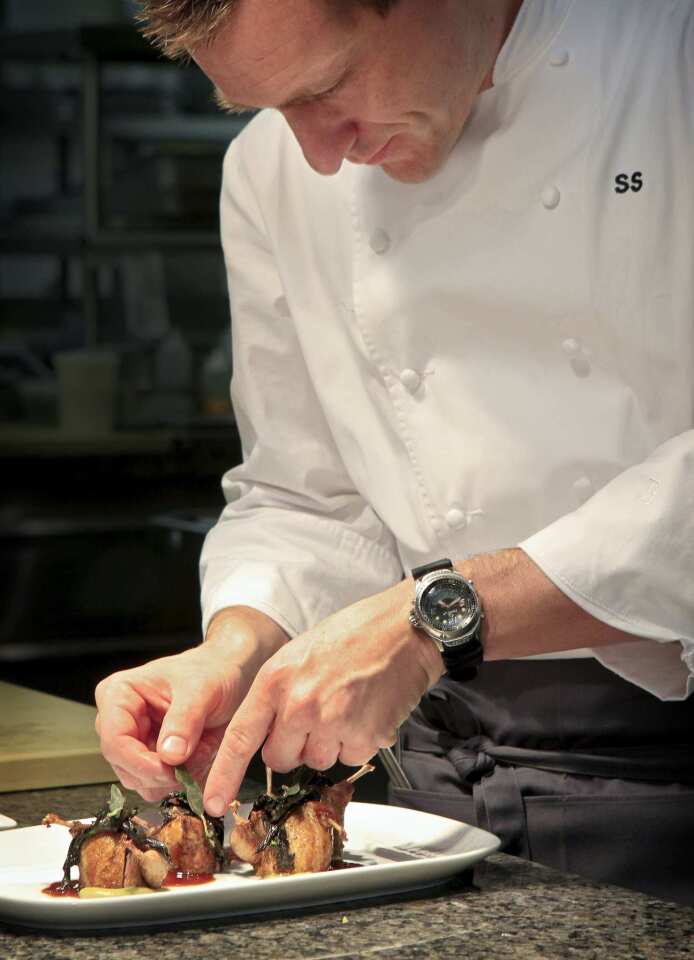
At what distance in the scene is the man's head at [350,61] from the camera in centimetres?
140

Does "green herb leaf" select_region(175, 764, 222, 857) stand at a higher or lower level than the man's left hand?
lower

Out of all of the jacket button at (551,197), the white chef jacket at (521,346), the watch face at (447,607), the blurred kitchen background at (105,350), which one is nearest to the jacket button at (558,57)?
the white chef jacket at (521,346)

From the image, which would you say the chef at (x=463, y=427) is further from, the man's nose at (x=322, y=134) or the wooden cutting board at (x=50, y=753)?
the wooden cutting board at (x=50, y=753)

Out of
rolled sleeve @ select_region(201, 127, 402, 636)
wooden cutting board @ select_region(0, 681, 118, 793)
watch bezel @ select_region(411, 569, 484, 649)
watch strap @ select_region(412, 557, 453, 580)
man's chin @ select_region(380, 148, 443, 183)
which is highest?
man's chin @ select_region(380, 148, 443, 183)

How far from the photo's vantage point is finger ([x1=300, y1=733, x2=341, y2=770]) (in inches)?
53.0

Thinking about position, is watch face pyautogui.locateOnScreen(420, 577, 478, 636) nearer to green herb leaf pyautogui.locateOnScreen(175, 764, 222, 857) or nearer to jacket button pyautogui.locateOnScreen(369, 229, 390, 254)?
green herb leaf pyautogui.locateOnScreen(175, 764, 222, 857)

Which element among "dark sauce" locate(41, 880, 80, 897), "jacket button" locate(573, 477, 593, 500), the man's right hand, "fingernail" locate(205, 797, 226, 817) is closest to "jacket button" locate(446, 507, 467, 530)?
"jacket button" locate(573, 477, 593, 500)

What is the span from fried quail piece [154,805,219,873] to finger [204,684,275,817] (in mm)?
29

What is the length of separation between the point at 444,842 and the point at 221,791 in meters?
0.19

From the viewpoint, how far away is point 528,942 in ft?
3.56

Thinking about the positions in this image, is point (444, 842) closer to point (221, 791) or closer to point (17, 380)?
point (221, 791)

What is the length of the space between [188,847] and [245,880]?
98 mm

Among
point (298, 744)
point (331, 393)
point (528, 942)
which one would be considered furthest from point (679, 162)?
point (528, 942)

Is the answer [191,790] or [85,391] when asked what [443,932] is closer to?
[191,790]
